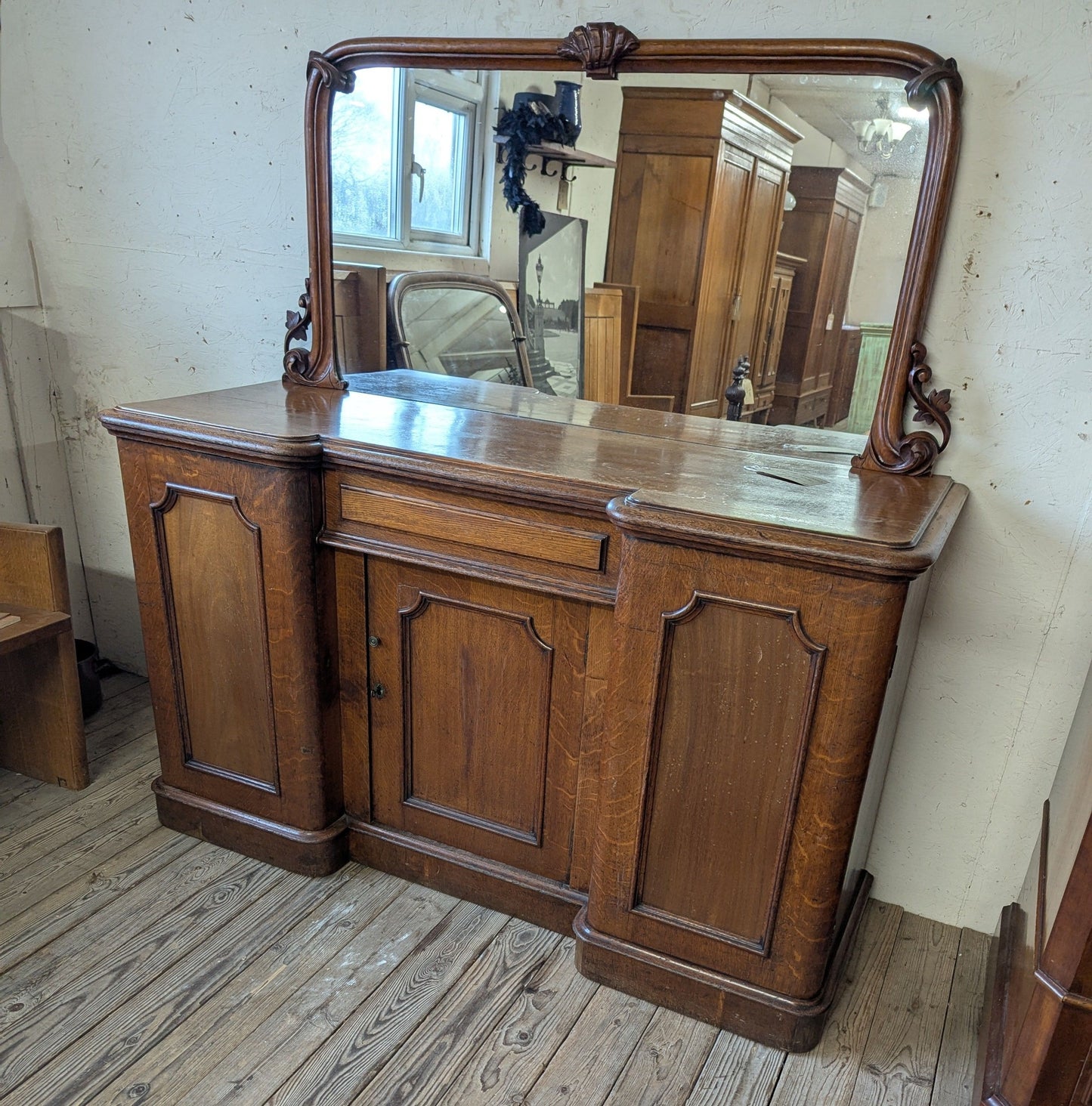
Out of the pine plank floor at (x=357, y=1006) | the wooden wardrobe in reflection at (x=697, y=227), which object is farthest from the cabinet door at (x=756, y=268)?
the pine plank floor at (x=357, y=1006)

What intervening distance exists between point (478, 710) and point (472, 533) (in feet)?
1.24

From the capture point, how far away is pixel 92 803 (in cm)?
213

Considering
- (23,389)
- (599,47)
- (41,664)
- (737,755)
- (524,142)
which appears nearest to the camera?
(737,755)

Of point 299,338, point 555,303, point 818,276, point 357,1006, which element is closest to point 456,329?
point 555,303

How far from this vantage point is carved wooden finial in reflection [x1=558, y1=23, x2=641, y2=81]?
1.62 meters

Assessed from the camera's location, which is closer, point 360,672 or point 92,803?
point 360,672

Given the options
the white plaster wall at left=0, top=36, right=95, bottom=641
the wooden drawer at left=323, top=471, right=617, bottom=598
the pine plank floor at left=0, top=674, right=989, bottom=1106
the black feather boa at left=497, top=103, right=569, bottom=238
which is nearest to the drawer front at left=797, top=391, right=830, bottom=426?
the wooden drawer at left=323, top=471, right=617, bottom=598

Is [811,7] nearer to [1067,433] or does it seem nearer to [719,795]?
[1067,433]

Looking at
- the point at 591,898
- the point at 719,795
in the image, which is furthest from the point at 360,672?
the point at 719,795

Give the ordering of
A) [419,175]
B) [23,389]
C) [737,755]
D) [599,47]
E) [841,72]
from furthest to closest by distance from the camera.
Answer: [23,389] < [419,175] < [599,47] < [841,72] < [737,755]

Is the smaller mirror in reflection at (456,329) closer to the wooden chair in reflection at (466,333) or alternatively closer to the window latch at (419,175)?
the wooden chair in reflection at (466,333)

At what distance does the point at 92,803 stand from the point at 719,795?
156 centimetres

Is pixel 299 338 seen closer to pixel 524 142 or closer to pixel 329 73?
pixel 329 73

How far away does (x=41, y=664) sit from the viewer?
2096 mm
